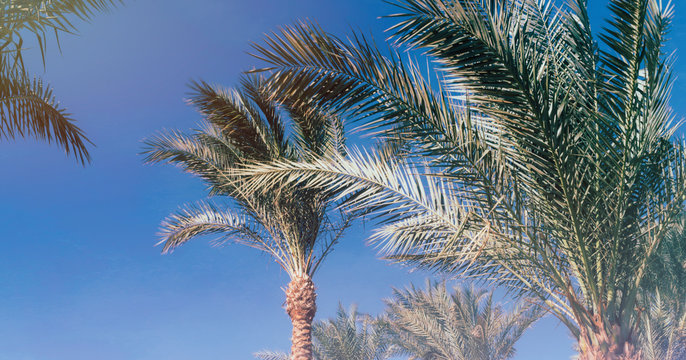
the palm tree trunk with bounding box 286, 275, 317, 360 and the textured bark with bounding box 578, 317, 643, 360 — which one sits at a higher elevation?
the palm tree trunk with bounding box 286, 275, 317, 360

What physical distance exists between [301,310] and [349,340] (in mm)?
9568

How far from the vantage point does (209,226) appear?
30.3ft

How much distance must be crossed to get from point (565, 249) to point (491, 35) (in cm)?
229

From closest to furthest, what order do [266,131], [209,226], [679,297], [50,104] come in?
[50,104], [266,131], [209,226], [679,297]

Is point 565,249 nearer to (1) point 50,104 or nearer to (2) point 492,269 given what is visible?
(2) point 492,269

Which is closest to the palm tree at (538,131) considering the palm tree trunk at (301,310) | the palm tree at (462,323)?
the palm tree trunk at (301,310)

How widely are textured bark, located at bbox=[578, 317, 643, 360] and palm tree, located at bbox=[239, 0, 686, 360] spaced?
12mm

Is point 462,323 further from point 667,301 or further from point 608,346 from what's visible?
point 608,346

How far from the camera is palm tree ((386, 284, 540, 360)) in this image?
15227 mm

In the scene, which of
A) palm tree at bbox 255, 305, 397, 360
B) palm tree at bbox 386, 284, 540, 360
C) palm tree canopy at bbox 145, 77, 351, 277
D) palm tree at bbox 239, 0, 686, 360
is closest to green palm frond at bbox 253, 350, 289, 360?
palm tree at bbox 255, 305, 397, 360

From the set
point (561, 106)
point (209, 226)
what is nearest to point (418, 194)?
point (561, 106)

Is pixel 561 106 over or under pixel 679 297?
under

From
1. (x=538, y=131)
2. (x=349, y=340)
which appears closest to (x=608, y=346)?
(x=538, y=131)

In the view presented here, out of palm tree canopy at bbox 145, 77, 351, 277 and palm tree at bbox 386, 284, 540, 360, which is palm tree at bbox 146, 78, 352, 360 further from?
palm tree at bbox 386, 284, 540, 360
